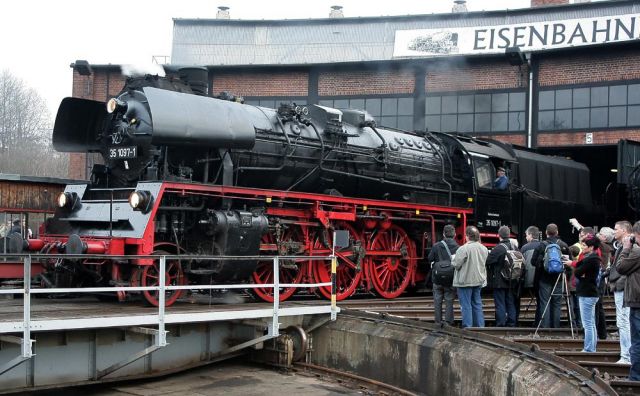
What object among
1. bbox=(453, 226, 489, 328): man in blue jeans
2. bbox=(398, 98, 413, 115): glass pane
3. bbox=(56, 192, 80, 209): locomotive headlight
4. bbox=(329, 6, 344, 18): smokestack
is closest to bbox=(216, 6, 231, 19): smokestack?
bbox=(329, 6, 344, 18): smokestack

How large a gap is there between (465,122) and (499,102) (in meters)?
1.25

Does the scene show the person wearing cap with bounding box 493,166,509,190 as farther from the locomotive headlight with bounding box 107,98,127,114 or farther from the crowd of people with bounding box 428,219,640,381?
the locomotive headlight with bounding box 107,98,127,114

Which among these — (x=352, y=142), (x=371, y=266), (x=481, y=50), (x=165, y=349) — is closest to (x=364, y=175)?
(x=352, y=142)

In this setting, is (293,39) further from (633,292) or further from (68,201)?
(633,292)

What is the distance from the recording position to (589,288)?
886 centimetres

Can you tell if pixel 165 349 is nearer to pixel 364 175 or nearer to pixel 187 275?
A: pixel 187 275

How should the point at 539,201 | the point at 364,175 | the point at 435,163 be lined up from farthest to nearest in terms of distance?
the point at 539,201, the point at 435,163, the point at 364,175

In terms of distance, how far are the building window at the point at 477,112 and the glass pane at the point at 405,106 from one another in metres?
0.53

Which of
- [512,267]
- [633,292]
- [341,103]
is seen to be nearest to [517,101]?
[341,103]

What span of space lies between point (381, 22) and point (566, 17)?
5.95 meters

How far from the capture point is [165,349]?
9.77 metres

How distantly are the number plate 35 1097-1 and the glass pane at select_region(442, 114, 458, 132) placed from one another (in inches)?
571

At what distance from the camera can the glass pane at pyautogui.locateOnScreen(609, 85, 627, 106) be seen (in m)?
21.7

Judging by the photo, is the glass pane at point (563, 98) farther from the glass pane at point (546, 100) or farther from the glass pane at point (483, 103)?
the glass pane at point (483, 103)
